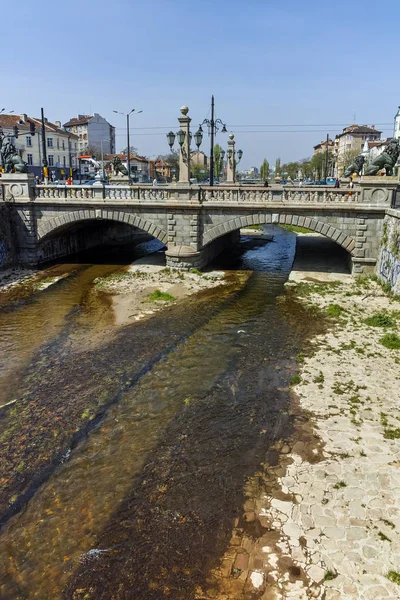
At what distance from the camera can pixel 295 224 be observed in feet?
88.2

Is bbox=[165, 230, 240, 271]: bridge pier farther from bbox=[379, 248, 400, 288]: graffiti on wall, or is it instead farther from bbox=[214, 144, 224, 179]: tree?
bbox=[214, 144, 224, 179]: tree

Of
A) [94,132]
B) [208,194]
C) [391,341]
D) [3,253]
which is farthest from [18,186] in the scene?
[94,132]

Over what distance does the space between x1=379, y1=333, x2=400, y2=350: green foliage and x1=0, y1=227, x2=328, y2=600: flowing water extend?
3155 millimetres

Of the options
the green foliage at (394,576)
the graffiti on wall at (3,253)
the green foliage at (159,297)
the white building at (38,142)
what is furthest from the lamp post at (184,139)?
the white building at (38,142)

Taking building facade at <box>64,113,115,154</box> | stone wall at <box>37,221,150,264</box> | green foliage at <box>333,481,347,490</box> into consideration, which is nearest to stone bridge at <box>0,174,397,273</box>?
stone wall at <box>37,221,150,264</box>

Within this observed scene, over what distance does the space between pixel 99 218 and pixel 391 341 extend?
19755 mm

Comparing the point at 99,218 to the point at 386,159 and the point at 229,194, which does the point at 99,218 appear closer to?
the point at 229,194

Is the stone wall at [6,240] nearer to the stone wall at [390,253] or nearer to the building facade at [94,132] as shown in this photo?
the stone wall at [390,253]

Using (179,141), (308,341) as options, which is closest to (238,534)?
(308,341)

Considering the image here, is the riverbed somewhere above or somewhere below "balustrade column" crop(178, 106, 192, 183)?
below

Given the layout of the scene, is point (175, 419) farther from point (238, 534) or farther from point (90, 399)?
point (238, 534)

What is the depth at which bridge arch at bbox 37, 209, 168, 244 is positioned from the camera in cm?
2891

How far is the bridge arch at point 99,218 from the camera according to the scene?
28.9 metres

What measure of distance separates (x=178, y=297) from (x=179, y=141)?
9.88m
